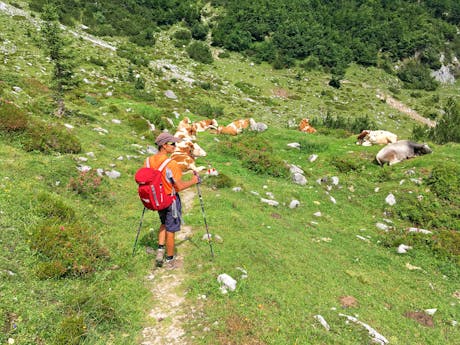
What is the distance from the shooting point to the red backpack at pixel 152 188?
6.44 m

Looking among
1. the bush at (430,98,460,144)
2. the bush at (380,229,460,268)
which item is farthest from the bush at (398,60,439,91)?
the bush at (380,229,460,268)

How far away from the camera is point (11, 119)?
37.5 feet

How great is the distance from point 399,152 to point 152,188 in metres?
15.3

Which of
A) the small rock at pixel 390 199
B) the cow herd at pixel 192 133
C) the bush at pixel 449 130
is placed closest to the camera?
the small rock at pixel 390 199

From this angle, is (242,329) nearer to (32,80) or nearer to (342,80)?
(32,80)

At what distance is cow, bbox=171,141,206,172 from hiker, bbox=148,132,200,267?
7653mm

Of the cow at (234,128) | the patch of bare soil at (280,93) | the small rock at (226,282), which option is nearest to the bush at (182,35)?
the patch of bare soil at (280,93)

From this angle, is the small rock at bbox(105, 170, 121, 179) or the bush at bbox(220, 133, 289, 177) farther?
the bush at bbox(220, 133, 289, 177)

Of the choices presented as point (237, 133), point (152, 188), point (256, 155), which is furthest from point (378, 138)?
point (152, 188)

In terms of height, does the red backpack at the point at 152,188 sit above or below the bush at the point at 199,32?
below

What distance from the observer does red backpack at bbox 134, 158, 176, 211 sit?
253 inches

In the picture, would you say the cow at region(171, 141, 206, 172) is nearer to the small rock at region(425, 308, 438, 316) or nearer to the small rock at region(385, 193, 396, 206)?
the small rock at region(385, 193, 396, 206)

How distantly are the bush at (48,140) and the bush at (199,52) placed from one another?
41142mm

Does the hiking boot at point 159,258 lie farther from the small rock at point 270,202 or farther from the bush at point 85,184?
the small rock at point 270,202
